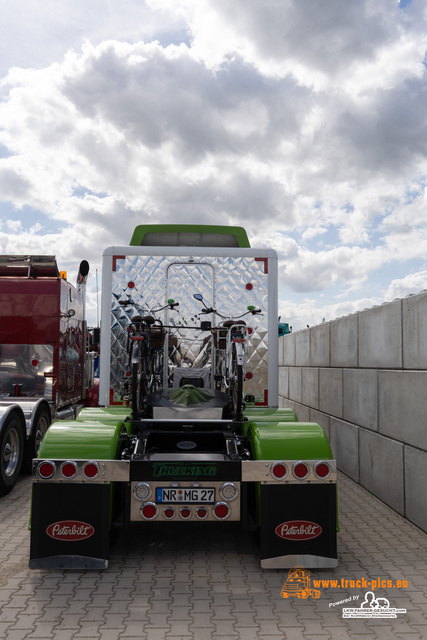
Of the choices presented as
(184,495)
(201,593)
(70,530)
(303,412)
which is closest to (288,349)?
(303,412)

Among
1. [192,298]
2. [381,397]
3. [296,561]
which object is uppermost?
[192,298]

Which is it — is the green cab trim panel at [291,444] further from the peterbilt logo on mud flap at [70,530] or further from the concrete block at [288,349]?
the concrete block at [288,349]

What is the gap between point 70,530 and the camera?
4.62 m

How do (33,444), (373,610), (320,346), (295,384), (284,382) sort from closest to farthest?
(373,610) < (33,444) < (320,346) < (295,384) < (284,382)

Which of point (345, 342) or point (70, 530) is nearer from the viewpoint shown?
point (70, 530)

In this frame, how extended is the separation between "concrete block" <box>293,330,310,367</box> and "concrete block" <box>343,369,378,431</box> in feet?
9.48

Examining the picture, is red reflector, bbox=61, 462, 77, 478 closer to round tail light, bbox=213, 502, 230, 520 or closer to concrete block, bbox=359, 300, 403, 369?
round tail light, bbox=213, 502, 230, 520

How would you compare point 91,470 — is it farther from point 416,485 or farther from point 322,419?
point 322,419

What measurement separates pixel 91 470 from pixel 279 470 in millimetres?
1520

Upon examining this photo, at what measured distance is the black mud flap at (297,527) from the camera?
4.61m

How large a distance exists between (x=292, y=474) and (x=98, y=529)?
1.62m

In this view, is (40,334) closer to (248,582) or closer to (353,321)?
(353,321)

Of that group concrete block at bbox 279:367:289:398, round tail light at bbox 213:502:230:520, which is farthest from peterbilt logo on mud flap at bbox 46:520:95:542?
concrete block at bbox 279:367:289:398

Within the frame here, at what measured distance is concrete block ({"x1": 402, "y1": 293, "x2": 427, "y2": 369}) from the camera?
5976 millimetres
